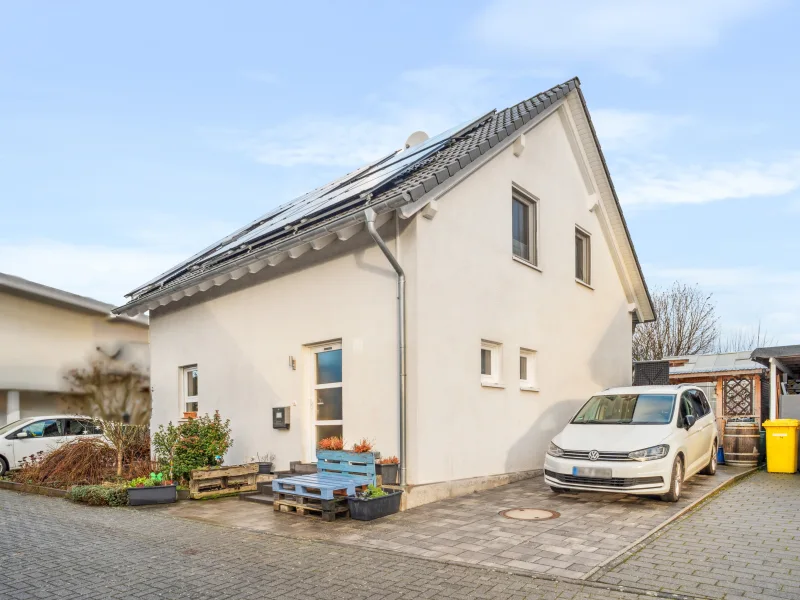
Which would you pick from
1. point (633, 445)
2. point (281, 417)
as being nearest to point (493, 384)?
point (633, 445)

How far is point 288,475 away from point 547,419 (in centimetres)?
528

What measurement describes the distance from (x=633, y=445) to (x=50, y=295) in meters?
17.9

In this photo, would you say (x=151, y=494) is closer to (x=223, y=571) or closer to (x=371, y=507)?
(x=371, y=507)

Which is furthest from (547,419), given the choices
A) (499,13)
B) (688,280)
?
(688,280)

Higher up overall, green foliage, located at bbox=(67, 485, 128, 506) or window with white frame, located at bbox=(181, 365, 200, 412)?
window with white frame, located at bbox=(181, 365, 200, 412)

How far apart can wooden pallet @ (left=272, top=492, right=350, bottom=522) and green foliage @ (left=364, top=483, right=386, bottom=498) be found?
31cm

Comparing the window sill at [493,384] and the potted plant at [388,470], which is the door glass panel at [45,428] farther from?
the window sill at [493,384]

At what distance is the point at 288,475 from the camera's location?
1072 cm

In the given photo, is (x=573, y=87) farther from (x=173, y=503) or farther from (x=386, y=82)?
(x=173, y=503)

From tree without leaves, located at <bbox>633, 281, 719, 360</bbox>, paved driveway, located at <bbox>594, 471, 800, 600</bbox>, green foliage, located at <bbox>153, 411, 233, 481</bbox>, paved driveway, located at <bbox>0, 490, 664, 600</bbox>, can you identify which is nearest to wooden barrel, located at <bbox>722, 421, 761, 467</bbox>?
paved driveway, located at <bbox>594, 471, 800, 600</bbox>

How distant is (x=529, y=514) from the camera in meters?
8.48

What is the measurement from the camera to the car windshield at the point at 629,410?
1006 centimetres

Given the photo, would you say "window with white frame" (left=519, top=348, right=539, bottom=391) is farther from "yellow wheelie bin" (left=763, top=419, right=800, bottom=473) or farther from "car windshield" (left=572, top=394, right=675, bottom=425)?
"yellow wheelie bin" (left=763, top=419, right=800, bottom=473)

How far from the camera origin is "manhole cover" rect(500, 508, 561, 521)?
825cm
